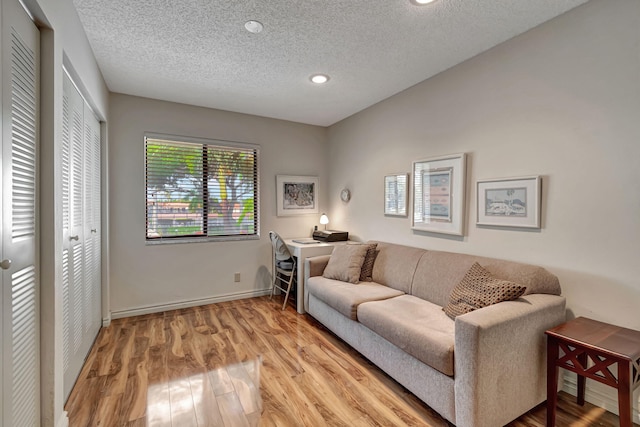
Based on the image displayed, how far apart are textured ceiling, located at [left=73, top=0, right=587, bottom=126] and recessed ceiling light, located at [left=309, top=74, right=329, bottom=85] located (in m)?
0.07

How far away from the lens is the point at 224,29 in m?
2.05

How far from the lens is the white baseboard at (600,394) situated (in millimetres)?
1667

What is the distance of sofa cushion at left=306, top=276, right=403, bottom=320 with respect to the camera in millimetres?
2446

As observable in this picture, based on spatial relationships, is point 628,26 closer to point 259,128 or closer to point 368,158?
point 368,158

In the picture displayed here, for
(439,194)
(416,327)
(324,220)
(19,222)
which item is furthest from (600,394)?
(19,222)

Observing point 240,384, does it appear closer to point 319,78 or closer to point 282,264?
point 282,264

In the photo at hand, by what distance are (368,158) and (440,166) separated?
3.64ft

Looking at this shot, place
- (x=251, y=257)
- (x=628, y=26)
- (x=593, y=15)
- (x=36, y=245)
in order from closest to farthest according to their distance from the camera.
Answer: (x=36, y=245)
(x=628, y=26)
(x=593, y=15)
(x=251, y=257)

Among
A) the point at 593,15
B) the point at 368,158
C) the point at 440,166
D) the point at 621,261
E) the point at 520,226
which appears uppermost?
the point at 593,15

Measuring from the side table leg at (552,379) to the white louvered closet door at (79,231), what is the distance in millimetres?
2828

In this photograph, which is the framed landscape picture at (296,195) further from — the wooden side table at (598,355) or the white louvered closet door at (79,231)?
the wooden side table at (598,355)

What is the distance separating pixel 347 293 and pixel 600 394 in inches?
67.5

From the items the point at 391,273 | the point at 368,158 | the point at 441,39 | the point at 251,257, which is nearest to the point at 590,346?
the point at 391,273

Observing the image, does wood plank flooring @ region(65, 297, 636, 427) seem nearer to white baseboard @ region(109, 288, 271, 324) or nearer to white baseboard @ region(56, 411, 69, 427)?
white baseboard @ region(56, 411, 69, 427)
